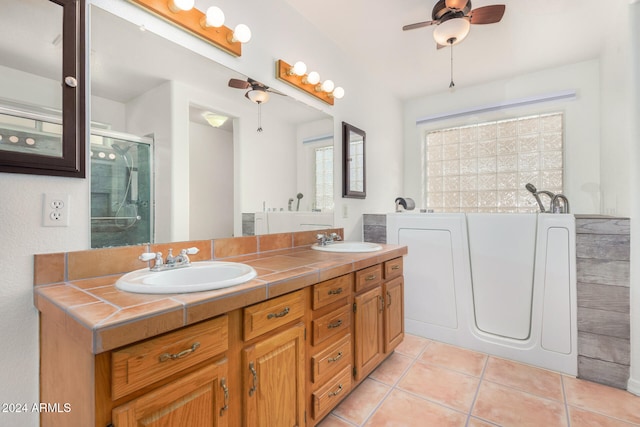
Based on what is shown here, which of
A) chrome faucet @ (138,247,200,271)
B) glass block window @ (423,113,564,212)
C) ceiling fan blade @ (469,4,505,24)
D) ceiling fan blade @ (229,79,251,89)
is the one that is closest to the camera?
chrome faucet @ (138,247,200,271)

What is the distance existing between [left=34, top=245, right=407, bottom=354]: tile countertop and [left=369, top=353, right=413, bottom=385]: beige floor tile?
1.10 m

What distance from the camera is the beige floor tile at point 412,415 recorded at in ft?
4.99

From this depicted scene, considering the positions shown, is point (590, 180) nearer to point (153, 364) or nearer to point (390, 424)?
point (390, 424)

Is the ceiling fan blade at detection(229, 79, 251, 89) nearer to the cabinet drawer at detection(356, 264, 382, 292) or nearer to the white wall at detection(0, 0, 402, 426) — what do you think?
the white wall at detection(0, 0, 402, 426)

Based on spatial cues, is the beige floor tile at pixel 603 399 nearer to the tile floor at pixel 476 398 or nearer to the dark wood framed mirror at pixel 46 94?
the tile floor at pixel 476 398

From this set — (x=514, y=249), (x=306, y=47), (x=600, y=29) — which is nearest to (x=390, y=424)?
(x=514, y=249)

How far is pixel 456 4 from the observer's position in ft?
5.68

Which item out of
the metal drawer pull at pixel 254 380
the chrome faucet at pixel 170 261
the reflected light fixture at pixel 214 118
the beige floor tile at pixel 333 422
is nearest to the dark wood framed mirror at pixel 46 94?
the chrome faucet at pixel 170 261

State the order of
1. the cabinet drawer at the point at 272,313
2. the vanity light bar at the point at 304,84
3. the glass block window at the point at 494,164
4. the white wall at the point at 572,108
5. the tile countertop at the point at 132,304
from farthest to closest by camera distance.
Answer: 1. the glass block window at the point at 494,164
2. the white wall at the point at 572,108
3. the vanity light bar at the point at 304,84
4. the cabinet drawer at the point at 272,313
5. the tile countertop at the point at 132,304

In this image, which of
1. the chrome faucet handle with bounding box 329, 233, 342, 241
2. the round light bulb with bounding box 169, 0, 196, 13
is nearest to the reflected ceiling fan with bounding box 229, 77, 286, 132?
the round light bulb with bounding box 169, 0, 196, 13

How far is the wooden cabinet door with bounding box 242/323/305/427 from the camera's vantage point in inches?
41.7

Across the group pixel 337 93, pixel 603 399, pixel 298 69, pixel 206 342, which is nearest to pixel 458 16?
pixel 337 93

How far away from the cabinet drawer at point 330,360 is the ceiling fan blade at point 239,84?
1.51 metres

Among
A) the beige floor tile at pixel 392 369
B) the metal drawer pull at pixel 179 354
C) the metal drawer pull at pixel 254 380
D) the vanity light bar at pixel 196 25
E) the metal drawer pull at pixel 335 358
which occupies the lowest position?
the beige floor tile at pixel 392 369
